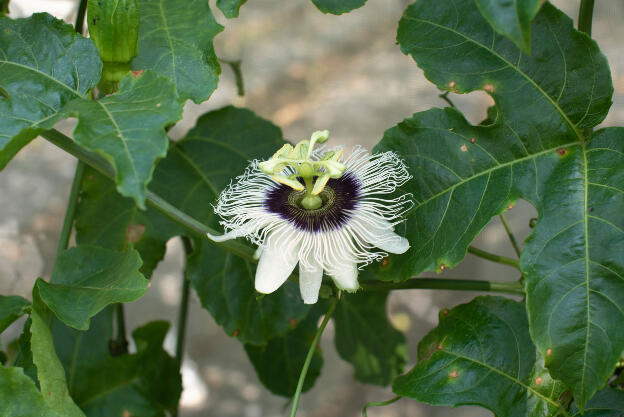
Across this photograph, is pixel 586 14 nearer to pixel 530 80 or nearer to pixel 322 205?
pixel 530 80

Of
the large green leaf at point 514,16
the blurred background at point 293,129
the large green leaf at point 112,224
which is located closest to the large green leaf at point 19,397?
the large green leaf at point 112,224

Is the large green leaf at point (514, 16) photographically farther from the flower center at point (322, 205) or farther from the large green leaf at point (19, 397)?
the large green leaf at point (19, 397)

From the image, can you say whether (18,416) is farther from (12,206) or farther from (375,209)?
(12,206)

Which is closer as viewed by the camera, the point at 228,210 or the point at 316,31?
the point at 228,210

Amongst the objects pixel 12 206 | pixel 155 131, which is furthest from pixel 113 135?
pixel 12 206

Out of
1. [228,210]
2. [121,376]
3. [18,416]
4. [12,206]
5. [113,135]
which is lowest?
[12,206]
